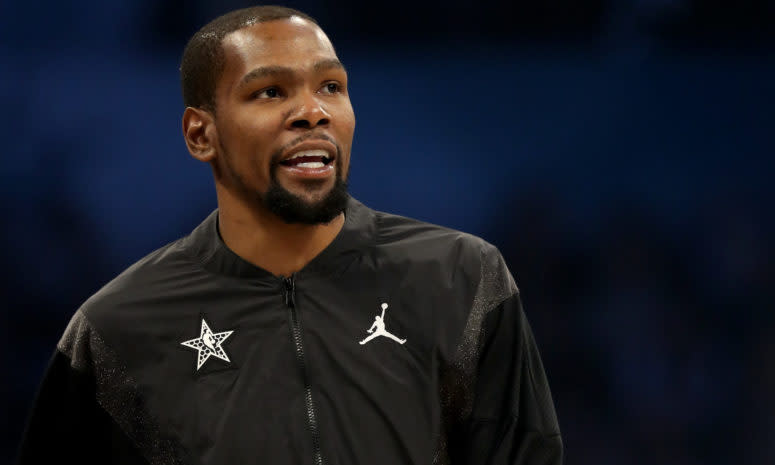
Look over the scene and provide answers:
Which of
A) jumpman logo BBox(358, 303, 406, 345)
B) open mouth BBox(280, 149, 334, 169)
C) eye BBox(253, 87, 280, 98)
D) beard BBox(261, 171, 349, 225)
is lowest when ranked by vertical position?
jumpman logo BBox(358, 303, 406, 345)

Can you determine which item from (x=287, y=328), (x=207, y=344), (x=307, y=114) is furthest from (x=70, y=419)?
(x=307, y=114)

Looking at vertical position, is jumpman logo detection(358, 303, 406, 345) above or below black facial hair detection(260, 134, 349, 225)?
below

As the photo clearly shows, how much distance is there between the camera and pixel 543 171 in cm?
279

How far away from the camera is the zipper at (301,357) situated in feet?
4.54

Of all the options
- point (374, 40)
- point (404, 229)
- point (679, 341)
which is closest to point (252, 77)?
point (404, 229)

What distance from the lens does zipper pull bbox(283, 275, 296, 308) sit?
147 cm

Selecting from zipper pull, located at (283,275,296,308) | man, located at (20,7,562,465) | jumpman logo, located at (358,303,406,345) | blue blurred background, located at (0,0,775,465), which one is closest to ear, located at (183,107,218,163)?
man, located at (20,7,562,465)

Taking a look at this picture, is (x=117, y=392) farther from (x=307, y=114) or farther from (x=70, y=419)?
(x=307, y=114)

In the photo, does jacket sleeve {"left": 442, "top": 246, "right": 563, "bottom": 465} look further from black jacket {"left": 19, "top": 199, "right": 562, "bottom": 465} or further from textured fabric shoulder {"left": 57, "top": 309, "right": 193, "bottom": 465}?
textured fabric shoulder {"left": 57, "top": 309, "right": 193, "bottom": 465}

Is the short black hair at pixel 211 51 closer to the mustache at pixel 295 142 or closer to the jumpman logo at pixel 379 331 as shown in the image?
the mustache at pixel 295 142

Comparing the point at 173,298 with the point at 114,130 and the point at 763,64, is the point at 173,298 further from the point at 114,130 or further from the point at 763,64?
the point at 763,64

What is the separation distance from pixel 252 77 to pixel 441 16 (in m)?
1.37

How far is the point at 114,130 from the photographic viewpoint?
2664mm

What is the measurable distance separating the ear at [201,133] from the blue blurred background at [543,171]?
1.11 m
